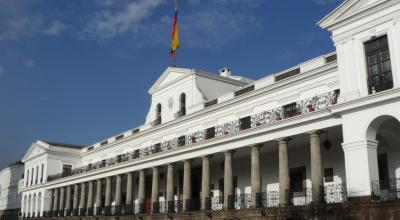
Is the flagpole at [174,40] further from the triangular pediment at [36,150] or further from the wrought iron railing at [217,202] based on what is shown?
the triangular pediment at [36,150]

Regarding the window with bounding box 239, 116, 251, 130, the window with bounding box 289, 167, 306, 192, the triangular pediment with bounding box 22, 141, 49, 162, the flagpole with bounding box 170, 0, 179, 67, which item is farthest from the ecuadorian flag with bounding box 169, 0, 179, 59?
the triangular pediment with bounding box 22, 141, 49, 162

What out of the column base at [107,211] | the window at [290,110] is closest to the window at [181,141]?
the window at [290,110]

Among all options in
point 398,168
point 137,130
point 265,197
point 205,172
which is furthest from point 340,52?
point 137,130

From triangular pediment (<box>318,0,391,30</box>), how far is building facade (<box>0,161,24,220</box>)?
61.0 metres

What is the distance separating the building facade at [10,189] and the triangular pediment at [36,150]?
1322 centimetres

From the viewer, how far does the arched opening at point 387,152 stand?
754 inches

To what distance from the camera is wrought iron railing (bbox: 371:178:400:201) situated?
18.2m

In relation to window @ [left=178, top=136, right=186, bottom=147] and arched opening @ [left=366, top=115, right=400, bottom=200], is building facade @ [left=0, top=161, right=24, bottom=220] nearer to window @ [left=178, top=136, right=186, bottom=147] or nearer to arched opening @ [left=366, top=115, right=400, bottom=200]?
window @ [left=178, top=136, right=186, bottom=147]

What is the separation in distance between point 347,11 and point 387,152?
276 inches

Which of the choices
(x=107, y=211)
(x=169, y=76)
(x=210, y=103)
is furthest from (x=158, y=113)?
(x=107, y=211)

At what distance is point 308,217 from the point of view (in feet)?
66.7

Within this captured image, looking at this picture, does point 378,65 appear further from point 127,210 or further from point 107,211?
point 107,211

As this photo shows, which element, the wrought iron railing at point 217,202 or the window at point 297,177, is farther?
the wrought iron railing at point 217,202

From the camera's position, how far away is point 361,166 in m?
18.8
